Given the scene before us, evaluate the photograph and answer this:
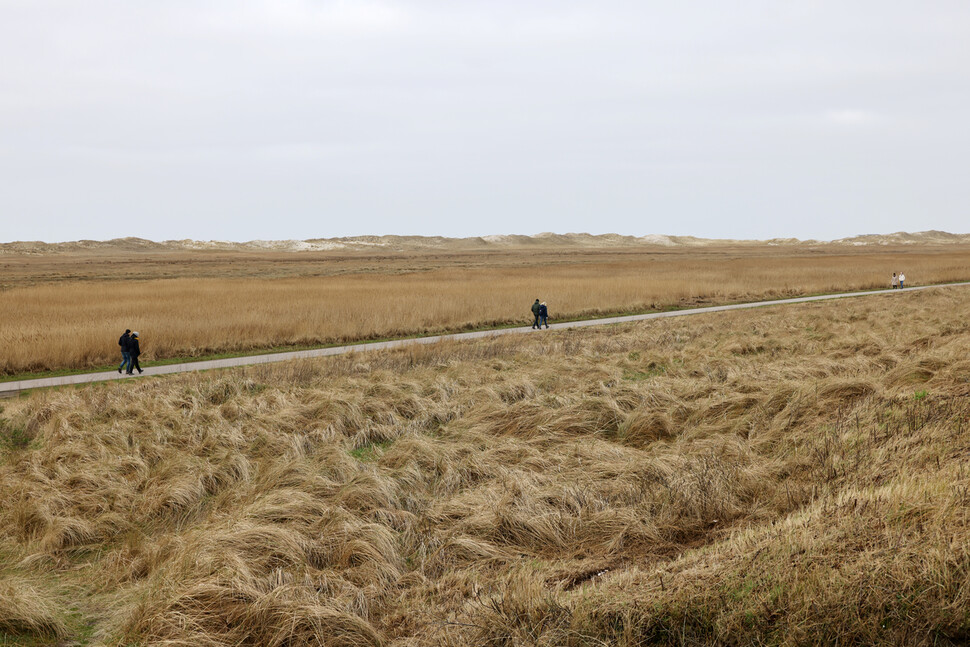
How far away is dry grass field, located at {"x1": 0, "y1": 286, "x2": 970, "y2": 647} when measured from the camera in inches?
177

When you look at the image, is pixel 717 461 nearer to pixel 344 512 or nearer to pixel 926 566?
pixel 926 566

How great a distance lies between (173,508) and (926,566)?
7.87 meters

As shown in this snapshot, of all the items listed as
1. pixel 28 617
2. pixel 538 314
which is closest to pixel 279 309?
pixel 538 314

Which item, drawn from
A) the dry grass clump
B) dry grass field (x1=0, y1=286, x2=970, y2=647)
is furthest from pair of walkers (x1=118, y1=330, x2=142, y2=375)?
the dry grass clump

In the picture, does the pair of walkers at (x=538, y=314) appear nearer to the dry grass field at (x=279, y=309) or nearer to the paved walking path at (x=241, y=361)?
the paved walking path at (x=241, y=361)

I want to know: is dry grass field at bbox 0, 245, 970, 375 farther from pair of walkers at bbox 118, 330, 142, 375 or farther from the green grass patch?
the green grass patch

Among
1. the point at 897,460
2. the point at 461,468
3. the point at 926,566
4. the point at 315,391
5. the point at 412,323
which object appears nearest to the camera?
the point at 926,566

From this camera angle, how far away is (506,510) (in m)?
6.82

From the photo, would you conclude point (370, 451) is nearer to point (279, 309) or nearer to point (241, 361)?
point (241, 361)

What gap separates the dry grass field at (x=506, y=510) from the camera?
14.8ft

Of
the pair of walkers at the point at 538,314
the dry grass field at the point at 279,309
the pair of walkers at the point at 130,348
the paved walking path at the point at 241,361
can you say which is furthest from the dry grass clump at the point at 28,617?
the pair of walkers at the point at 538,314

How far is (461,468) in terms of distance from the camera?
8.54m

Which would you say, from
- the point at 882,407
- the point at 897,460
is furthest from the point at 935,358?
the point at 897,460

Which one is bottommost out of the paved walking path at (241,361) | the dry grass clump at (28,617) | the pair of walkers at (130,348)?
the dry grass clump at (28,617)
